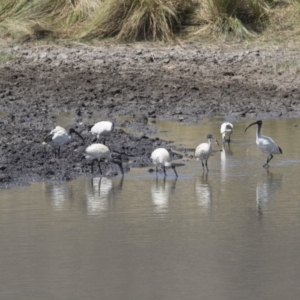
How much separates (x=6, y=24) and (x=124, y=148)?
27.7 ft

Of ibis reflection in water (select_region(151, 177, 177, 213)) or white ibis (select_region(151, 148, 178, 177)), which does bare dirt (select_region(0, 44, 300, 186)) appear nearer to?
white ibis (select_region(151, 148, 178, 177))

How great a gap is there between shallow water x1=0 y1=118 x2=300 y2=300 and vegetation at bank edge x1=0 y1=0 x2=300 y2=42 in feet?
25.6

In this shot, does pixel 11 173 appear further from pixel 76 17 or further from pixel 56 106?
pixel 76 17

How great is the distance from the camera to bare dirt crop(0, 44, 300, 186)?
16.6 m

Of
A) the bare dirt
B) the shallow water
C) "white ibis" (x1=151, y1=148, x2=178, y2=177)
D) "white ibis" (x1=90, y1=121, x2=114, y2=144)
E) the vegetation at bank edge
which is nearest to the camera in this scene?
the shallow water

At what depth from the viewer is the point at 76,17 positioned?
843 inches

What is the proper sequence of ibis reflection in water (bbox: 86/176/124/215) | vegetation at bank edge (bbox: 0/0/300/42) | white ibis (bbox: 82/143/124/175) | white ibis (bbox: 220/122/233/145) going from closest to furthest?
ibis reflection in water (bbox: 86/176/124/215)
white ibis (bbox: 82/143/124/175)
white ibis (bbox: 220/122/233/145)
vegetation at bank edge (bbox: 0/0/300/42)

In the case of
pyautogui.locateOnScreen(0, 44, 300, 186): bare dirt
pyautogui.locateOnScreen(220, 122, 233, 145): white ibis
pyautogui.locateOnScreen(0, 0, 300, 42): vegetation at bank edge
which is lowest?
pyautogui.locateOnScreen(220, 122, 233, 145): white ibis

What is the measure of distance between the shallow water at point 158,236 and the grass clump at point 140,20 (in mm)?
7869

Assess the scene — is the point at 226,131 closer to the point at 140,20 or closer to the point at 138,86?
the point at 138,86

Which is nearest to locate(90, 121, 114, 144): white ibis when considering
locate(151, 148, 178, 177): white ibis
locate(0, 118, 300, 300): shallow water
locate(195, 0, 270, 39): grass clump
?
locate(0, 118, 300, 300): shallow water

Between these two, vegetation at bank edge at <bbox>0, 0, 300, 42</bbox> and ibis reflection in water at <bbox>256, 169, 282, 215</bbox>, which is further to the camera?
vegetation at bank edge at <bbox>0, 0, 300, 42</bbox>

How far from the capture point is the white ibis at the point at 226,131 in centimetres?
1451

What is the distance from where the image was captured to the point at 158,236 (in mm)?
9430
